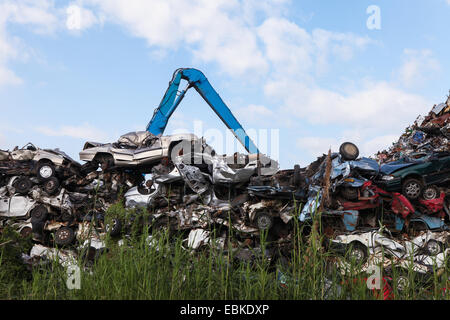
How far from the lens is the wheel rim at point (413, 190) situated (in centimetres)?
827

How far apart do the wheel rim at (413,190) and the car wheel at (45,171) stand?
9730mm

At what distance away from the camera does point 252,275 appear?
156 inches

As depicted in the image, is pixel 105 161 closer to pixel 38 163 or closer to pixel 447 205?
pixel 38 163

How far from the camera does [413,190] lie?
830 cm

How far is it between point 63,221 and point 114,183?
5.79 feet

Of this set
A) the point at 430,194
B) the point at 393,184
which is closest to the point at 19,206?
the point at 393,184

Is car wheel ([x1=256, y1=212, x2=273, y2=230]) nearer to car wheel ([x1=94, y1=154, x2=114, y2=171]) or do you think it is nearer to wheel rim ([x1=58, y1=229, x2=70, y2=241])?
wheel rim ([x1=58, y1=229, x2=70, y2=241])

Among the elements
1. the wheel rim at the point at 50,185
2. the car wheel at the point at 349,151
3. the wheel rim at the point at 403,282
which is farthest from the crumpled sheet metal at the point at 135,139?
the wheel rim at the point at 403,282

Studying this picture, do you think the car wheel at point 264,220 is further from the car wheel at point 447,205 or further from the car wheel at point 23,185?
the car wheel at point 23,185

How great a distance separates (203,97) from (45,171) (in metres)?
6.08

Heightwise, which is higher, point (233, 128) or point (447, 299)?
point (233, 128)
